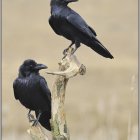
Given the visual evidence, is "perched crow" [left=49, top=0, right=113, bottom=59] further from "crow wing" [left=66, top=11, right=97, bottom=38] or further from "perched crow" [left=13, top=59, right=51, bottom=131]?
"perched crow" [left=13, top=59, right=51, bottom=131]

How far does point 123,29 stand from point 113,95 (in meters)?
5.79

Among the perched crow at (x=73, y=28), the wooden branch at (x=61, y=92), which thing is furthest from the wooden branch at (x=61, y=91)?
the perched crow at (x=73, y=28)

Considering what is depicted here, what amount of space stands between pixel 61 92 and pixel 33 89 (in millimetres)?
254

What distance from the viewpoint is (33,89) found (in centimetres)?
917

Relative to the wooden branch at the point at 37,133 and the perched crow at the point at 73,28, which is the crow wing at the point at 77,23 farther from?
the wooden branch at the point at 37,133

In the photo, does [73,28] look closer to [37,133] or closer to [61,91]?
[61,91]

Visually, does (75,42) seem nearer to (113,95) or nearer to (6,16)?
(113,95)

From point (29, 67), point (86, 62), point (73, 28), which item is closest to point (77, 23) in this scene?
point (73, 28)

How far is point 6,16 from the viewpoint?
22406 mm

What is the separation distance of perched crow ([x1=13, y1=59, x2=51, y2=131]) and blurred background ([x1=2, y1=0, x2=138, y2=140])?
Result: 3.21m

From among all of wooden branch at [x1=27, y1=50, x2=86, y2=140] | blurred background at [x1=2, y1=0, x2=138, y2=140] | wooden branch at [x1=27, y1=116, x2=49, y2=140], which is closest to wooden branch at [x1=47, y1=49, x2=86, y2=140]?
wooden branch at [x1=27, y1=50, x2=86, y2=140]

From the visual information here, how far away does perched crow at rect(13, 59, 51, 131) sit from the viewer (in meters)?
9.13

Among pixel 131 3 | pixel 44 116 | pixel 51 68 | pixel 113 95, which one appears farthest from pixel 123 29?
pixel 44 116

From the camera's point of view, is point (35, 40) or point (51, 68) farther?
point (35, 40)
